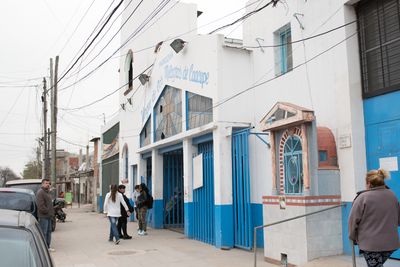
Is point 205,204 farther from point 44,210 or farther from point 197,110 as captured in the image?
point 44,210

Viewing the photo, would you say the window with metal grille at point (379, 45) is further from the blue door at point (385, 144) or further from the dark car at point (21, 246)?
the dark car at point (21, 246)

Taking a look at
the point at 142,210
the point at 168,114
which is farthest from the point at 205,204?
the point at 168,114

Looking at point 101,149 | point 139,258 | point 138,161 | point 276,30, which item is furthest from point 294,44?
point 101,149

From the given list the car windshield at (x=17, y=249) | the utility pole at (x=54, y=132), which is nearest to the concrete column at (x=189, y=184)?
the car windshield at (x=17, y=249)

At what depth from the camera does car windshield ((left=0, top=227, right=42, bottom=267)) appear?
10.5 feet

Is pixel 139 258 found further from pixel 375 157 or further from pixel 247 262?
pixel 375 157

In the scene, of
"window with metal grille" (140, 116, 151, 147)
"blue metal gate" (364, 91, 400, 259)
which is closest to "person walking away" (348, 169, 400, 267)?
"blue metal gate" (364, 91, 400, 259)

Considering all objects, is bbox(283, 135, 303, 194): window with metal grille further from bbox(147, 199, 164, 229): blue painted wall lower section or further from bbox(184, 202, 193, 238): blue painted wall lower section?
bbox(147, 199, 164, 229): blue painted wall lower section

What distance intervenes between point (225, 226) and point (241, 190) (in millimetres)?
997

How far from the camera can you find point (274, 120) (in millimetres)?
9008

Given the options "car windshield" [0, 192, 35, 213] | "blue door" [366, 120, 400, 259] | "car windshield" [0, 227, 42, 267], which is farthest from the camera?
"car windshield" [0, 192, 35, 213]

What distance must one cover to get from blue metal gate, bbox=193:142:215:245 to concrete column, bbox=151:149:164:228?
3.69 m

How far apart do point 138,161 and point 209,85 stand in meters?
7.89

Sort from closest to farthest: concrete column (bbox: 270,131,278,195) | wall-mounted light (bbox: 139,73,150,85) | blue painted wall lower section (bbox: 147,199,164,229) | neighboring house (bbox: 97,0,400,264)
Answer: neighboring house (bbox: 97,0,400,264) → concrete column (bbox: 270,131,278,195) → blue painted wall lower section (bbox: 147,199,164,229) → wall-mounted light (bbox: 139,73,150,85)
